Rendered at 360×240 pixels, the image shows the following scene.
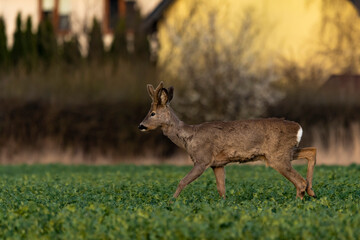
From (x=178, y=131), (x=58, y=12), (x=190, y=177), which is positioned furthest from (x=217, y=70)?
(x=190, y=177)

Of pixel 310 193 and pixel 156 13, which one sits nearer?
pixel 310 193

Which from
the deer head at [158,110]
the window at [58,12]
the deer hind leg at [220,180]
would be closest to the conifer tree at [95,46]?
the window at [58,12]

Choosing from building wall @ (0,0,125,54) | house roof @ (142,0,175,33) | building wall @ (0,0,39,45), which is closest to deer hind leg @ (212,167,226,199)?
building wall @ (0,0,125,54)

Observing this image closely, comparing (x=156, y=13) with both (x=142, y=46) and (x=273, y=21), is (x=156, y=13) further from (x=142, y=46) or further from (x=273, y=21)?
(x=273, y=21)

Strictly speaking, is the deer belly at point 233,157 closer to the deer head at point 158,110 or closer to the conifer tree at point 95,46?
the deer head at point 158,110

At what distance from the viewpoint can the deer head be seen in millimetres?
12734

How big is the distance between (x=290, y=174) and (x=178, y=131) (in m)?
1.80

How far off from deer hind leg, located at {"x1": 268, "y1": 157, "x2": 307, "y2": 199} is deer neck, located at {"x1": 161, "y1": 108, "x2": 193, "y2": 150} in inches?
50.7

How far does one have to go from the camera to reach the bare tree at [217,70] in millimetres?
27266

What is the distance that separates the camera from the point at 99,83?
89.7 ft

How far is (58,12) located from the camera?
3538 centimetres

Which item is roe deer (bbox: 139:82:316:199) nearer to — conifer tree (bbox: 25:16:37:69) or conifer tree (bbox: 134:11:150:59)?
conifer tree (bbox: 134:11:150:59)

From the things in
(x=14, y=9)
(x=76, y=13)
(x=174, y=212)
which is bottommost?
(x=174, y=212)

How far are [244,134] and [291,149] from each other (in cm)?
76
